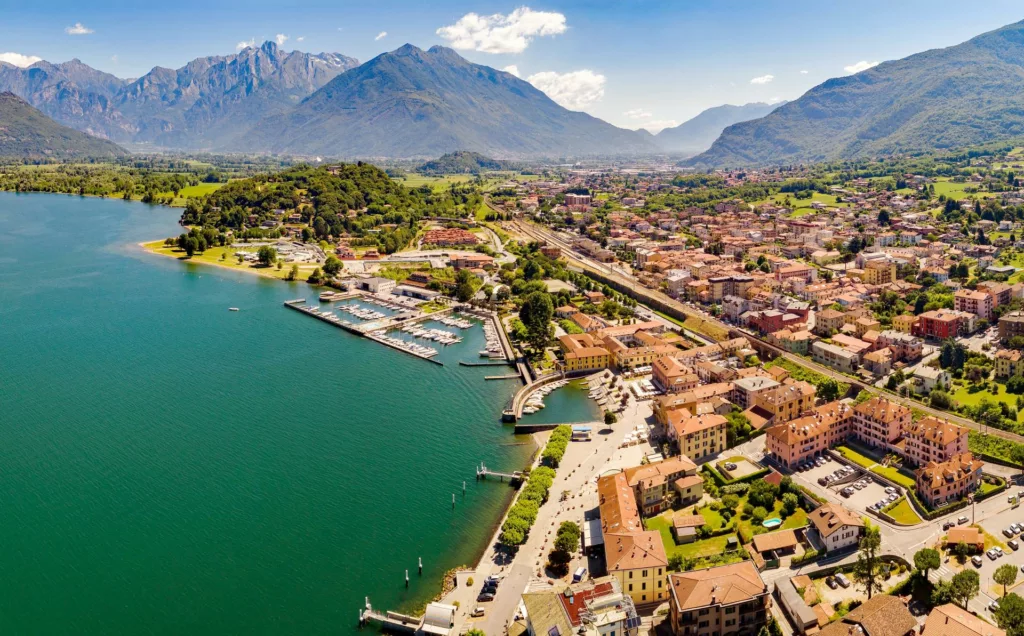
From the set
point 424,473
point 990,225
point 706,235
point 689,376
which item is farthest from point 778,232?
point 424,473

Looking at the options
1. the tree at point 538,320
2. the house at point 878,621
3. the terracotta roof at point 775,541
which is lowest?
the terracotta roof at point 775,541

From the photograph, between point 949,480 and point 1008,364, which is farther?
point 1008,364

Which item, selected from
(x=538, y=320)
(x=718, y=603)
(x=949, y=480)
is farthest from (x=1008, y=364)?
(x=718, y=603)

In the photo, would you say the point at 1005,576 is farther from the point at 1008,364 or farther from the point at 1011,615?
the point at 1008,364

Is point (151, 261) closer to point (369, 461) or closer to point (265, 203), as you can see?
point (265, 203)

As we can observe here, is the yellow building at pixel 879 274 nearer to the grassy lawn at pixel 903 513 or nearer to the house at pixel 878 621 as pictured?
the grassy lawn at pixel 903 513

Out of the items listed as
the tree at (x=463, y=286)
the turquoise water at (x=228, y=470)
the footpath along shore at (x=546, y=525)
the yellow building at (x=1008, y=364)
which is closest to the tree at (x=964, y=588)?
the footpath along shore at (x=546, y=525)

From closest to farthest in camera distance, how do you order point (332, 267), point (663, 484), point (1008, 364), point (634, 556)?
1. point (634, 556)
2. point (663, 484)
3. point (1008, 364)
4. point (332, 267)
